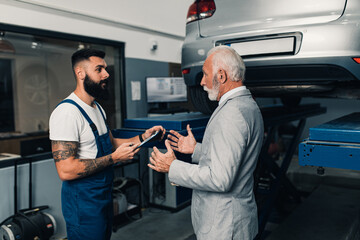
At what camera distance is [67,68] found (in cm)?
414

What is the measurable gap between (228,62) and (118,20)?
116 inches

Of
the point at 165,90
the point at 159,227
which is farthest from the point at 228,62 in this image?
the point at 165,90

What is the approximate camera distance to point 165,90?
4.44m

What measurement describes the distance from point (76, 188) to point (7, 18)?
195 centimetres

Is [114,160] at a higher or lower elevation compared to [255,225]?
higher

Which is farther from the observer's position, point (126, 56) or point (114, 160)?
point (126, 56)

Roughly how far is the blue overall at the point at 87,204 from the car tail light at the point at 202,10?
1.01 m

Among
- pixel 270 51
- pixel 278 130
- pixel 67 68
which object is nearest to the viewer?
pixel 270 51

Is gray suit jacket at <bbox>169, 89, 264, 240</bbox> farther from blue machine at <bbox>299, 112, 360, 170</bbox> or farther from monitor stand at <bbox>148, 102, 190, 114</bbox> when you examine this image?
monitor stand at <bbox>148, 102, 190, 114</bbox>

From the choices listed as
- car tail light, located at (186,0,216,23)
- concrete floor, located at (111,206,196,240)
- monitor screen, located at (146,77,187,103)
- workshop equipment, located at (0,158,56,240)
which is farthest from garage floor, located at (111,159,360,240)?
car tail light, located at (186,0,216,23)

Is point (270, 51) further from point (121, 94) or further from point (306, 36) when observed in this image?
point (121, 94)

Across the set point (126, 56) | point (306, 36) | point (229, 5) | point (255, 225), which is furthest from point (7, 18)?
point (255, 225)

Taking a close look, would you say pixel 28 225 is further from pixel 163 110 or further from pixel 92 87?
pixel 163 110

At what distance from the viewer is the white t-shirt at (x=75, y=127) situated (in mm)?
1754
